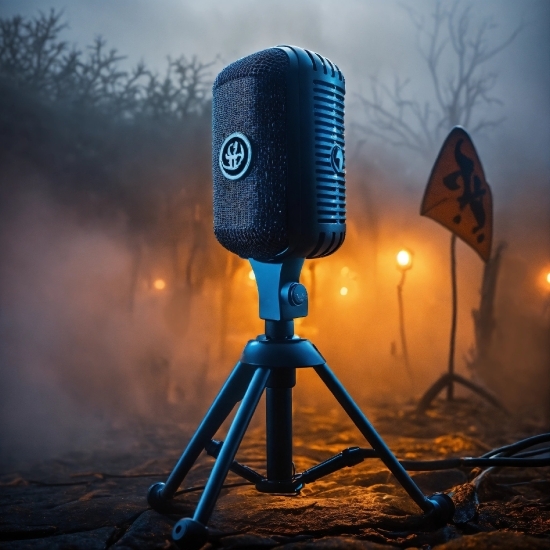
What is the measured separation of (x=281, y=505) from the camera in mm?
1861

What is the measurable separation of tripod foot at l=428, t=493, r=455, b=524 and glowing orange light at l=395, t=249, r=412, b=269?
110 inches

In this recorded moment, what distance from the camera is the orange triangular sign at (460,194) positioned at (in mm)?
3479

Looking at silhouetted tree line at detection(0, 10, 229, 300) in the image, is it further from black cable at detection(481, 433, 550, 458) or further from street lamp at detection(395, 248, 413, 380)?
black cable at detection(481, 433, 550, 458)

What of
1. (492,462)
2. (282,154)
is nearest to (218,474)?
(282,154)

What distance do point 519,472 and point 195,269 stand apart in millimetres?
2459

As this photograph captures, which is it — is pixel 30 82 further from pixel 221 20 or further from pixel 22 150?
pixel 221 20

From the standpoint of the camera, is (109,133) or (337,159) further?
(109,133)

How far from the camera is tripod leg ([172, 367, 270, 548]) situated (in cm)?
137

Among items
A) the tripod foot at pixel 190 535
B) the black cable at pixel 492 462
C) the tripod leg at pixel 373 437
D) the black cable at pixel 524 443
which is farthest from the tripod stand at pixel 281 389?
the black cable at pixel 524 443

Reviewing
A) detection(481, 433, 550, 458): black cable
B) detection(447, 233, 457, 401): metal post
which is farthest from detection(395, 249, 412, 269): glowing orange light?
detection(481, 433, 550, 458): black cable

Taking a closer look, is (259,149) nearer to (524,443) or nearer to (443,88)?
(524,443)

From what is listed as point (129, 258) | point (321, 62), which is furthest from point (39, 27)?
point (321, 62)

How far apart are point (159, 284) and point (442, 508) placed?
2731 mm

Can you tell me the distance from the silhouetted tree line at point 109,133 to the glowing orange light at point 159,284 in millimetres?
124
